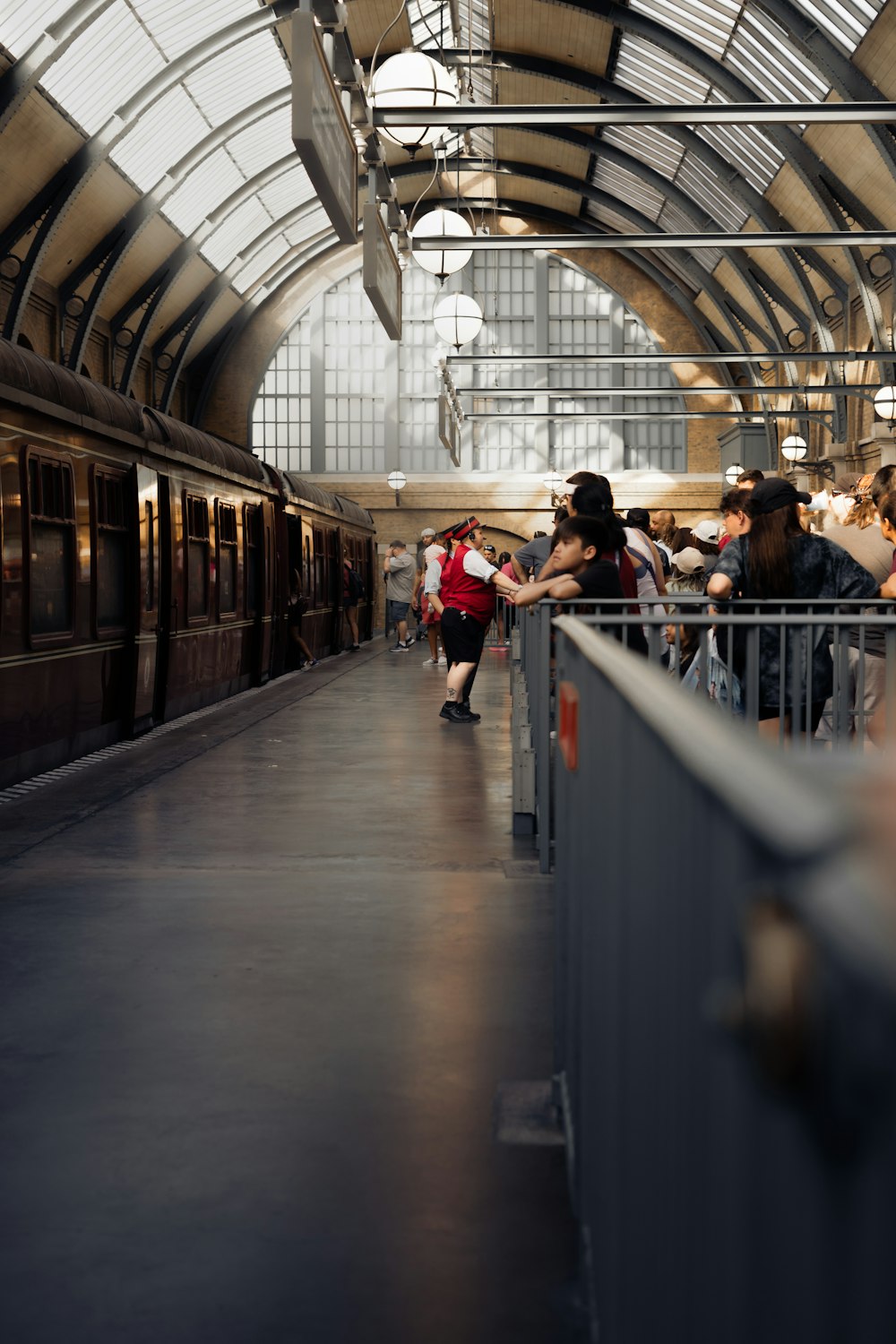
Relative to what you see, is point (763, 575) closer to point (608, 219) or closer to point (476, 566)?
point (476, 566)

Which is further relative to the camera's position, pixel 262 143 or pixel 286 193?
pixel 286 193

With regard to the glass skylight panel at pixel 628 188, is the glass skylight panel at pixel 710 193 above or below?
below

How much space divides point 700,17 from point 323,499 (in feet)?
31.6

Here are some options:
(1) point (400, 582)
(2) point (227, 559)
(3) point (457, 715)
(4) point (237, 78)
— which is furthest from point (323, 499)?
(3) point (457, 715)

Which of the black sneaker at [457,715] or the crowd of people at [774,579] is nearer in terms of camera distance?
the crowd of people at [774,579]

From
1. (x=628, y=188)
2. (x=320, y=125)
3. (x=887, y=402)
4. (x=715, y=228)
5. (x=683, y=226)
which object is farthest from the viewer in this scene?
(x=683, y=226)

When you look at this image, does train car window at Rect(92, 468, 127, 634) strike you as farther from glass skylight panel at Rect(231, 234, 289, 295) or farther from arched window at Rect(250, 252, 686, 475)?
arched window at Rect(250, 252, 686, 475)

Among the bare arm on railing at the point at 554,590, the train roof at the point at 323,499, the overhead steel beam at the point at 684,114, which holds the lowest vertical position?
the bare arm on railing at the point at 554,590

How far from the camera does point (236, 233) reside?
3459cm

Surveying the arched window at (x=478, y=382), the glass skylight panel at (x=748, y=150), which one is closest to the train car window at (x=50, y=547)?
the glass skylight panel at (x=748, y=150)

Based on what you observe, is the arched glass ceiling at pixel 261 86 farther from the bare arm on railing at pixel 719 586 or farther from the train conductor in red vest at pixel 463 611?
the bare arm on railing at pixel 719 586

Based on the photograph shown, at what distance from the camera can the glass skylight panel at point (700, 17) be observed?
73.9 ft

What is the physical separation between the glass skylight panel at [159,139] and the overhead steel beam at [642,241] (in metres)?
11.0

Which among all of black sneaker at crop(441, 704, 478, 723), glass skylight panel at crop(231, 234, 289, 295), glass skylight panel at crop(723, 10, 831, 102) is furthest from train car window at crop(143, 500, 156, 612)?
glass skylight panel at crop(231, 234, 289, 295)
